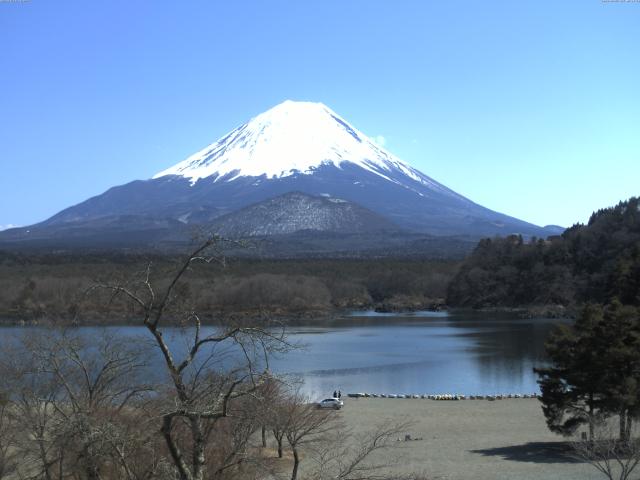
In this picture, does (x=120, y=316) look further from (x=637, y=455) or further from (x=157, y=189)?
(x=157, y=189)

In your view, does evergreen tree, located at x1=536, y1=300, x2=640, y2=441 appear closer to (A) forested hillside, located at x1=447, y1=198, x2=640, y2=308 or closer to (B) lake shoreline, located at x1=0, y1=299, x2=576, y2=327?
(B) lake shoreline, located at x1=0, y1=299, x2=576, y2=327

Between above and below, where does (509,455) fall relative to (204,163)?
below

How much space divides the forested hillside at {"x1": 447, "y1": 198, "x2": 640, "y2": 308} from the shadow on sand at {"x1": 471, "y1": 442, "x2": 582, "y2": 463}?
140 ft

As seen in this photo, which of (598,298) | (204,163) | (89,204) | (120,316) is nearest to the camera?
(120,316)

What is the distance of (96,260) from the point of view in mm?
71688

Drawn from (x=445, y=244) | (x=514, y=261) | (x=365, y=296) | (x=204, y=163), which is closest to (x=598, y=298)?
(x=514, y=261)

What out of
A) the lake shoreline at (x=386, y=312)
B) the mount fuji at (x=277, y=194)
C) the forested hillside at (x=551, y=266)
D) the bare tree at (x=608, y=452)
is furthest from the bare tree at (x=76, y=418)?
the mount fuji at (x=277, y=194)

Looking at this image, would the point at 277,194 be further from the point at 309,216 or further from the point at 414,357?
the point at 414,357

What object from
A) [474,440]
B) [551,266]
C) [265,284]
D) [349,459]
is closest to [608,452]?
[349,459]

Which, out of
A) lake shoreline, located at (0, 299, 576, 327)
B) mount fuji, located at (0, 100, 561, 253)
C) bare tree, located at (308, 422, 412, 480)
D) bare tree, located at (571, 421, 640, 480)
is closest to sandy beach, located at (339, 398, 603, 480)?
bare tree, located at (571, 421, 640, 480)

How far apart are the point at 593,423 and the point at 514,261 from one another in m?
56.9

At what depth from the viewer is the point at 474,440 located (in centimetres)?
1588

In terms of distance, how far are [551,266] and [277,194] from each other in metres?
106

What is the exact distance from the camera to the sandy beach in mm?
12594
